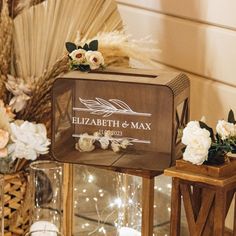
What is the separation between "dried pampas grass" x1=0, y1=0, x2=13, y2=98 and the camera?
139 centimetres

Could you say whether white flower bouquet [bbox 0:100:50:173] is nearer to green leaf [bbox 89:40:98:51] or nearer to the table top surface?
green leaf [bbox 89:40:98:51]

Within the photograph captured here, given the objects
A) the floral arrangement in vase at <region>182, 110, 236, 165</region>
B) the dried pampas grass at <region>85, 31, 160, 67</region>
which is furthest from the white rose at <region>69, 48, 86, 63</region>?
the floral arrangement in vase at <region>182, 110, 236, 165</region>

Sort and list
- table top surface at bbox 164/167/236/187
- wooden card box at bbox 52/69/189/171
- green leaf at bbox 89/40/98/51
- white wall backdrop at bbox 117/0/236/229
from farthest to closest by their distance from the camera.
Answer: white wall backdrop at bbox 117/0/236/229 < green leaf at bbox 89/40/98/51 < wooden card box at bbox 52/69/189/171 < table top surface at bbox 164/167/236/187

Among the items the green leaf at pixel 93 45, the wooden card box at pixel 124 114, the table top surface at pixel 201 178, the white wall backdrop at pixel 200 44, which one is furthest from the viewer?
the white wall backdrop at pixel 200 44

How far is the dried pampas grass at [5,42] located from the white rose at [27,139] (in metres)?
0.19

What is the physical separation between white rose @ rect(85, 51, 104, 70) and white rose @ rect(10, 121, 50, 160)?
0.14m

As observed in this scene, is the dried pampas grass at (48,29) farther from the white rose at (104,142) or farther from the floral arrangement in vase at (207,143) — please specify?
the floral arrangement in vase at (207,143)

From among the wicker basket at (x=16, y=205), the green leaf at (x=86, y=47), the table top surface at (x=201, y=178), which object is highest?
the green leaf at (x=86, y=47)

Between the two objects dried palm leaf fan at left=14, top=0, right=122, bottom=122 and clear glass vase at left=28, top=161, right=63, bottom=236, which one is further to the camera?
dried palm leaf fan at left=14, top=0, right=122, bottom=122

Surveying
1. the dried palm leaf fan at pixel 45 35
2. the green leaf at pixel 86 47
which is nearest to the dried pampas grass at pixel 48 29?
the dried palm leaf fan at pixel 45 35

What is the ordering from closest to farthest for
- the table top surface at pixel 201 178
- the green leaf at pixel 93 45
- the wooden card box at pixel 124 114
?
the table top surface at pixel 201 178, the wooden card box at pixel 124 114, the green leaf at pixel 93 45

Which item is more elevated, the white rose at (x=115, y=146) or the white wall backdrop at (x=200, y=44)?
the white wall backdrop at (x=200, y=44)

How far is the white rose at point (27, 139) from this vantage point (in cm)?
124

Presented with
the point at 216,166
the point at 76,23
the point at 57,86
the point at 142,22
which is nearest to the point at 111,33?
the point at 76,23
